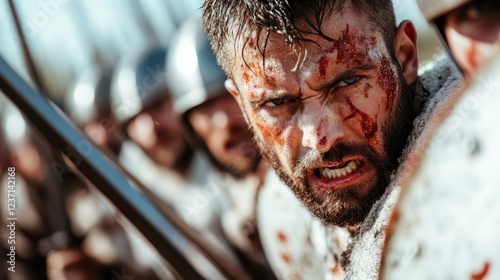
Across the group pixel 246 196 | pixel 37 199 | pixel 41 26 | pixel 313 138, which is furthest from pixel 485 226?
pixel 37 199

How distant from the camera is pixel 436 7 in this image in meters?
0.81

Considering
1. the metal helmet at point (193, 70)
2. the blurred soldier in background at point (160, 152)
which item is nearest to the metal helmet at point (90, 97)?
the blurred soldier in background at point (160, 152)

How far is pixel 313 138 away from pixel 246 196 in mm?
694

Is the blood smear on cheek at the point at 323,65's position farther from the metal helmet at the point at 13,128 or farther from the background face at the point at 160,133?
the metal helmet at the point at 13,128

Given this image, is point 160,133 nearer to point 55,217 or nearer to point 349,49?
point 55,217

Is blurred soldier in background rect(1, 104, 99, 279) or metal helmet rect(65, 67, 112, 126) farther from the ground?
metal helmet rect(65, 67, 112, 126)

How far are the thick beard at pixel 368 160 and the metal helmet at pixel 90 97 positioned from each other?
50.8 inches

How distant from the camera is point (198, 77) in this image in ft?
5.91

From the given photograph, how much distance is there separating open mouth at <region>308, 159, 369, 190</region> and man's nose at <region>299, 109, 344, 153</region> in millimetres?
42

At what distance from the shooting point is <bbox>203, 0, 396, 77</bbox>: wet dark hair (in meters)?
0.95

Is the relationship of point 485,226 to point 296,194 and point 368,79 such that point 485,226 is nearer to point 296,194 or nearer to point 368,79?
point 368,79

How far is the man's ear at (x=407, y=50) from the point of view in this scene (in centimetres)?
→ 103

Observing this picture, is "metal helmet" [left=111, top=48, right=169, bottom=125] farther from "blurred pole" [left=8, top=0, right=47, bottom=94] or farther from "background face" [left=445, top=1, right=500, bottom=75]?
"background face" [left=445, top=1, right=500, bottom=75]

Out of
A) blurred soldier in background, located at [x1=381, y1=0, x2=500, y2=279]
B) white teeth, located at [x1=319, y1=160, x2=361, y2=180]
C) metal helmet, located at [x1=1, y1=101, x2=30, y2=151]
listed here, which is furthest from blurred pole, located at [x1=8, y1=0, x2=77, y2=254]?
blurred soldier in background, located at [x1=381, y1=0, x2=500, y2=279]
